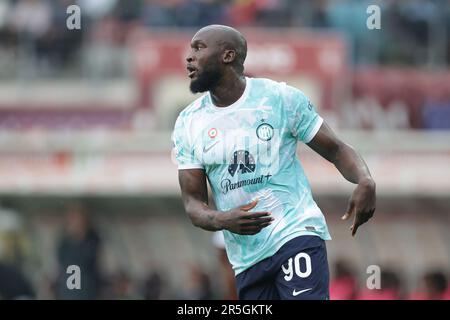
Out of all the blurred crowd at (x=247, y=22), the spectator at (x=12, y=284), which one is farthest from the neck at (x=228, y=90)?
the blurred crowd at (x=247, y=22)

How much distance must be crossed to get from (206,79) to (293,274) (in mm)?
1233

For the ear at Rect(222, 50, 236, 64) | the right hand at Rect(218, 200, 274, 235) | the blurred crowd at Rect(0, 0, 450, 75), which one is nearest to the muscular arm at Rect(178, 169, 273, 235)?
the right hand at Rect(218, 200, 274, 235)

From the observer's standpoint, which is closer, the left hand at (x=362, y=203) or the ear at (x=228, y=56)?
the left hand at (x=362, y=203)

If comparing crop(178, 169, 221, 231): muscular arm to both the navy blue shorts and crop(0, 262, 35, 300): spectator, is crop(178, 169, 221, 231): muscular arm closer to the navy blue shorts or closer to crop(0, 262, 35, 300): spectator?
the navy blue shorts

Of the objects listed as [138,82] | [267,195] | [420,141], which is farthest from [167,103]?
[267,195]

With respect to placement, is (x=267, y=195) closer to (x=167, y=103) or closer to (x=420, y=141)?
(x=420, y=141)

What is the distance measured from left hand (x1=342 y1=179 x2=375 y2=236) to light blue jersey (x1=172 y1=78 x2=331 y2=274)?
16.2 inches

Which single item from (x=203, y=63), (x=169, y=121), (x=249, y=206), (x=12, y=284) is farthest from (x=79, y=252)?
(x=249, y=206)

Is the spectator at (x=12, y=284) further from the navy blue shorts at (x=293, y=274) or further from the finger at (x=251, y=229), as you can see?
the finger at (x=251, y=229)

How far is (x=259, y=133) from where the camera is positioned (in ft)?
28.9

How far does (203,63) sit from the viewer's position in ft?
28.7

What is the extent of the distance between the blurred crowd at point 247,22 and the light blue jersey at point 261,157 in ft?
40.8

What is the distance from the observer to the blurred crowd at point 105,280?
13.6m

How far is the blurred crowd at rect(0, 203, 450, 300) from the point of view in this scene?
13.6 meters
